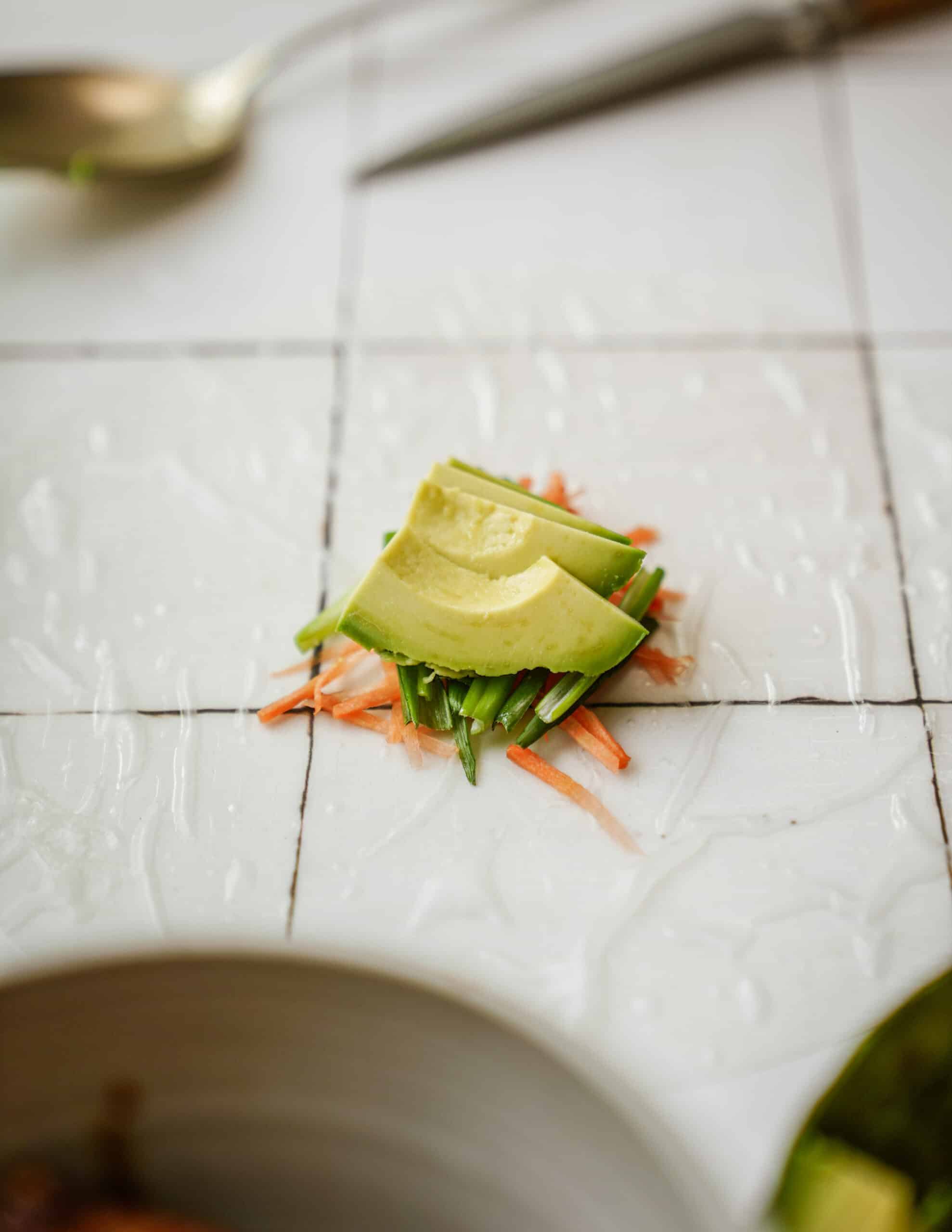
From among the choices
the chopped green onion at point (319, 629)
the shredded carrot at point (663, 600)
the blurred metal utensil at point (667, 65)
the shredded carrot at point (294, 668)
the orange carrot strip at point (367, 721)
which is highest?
the blurred metal utensil at point (667, 65)

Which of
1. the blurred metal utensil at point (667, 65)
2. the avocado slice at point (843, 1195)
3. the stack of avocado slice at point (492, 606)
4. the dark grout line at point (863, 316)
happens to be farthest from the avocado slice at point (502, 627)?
the blurred metal utensil at point (667, 65)

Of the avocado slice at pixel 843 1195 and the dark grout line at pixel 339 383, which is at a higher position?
the dark grout line at pixel 339 383

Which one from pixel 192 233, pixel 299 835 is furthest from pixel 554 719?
pixel 192 233

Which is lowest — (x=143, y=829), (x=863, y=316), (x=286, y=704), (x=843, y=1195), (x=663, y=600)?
(x=843, y=1195)

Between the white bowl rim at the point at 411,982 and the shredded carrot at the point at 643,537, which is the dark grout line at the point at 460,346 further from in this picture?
the white bowl rim at the point at 411,982

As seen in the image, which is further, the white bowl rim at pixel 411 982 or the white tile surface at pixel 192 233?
the white tile surface at pixel 192 233

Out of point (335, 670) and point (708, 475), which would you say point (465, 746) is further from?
point (708, 475)
